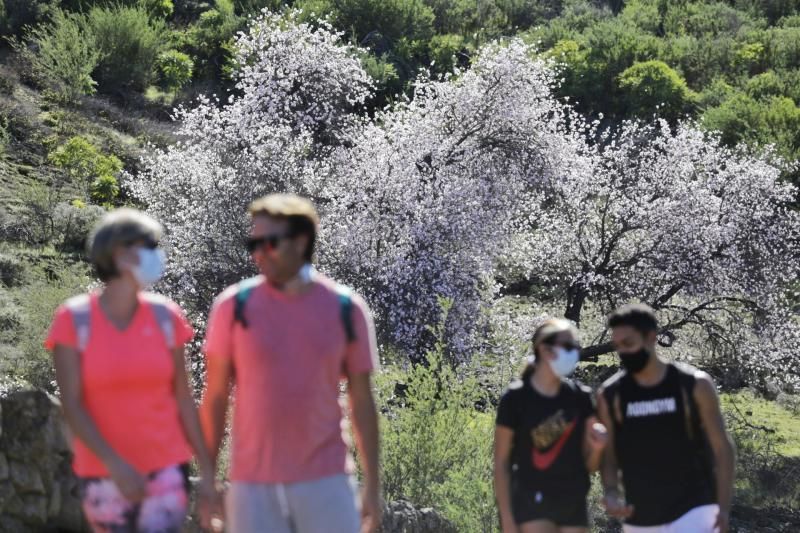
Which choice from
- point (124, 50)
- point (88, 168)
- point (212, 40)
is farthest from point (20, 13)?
point (88, 168)

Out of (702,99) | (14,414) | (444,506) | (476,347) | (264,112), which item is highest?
(702,99)

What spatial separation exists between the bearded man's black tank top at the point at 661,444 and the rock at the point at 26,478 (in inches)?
104

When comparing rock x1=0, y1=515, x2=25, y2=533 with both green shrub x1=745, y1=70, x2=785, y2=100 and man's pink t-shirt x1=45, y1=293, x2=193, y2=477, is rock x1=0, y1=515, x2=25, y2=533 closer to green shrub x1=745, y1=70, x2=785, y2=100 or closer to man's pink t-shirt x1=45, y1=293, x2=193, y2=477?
man's pink t-shirt x1=45, y1=293, x2=193, y2=477

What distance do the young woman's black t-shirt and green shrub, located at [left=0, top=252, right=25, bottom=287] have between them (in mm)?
21185

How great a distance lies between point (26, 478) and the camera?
598 cm

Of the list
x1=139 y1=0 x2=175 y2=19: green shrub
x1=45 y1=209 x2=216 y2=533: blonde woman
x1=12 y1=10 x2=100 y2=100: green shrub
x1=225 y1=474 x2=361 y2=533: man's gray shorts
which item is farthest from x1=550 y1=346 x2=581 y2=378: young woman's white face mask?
x1=139 y1=0 x2=175 y2=19: green shrub

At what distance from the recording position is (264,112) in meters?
21.0

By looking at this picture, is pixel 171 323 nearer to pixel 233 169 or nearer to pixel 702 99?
pixel 233 169

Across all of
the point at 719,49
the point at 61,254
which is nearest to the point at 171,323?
the point at 61,254

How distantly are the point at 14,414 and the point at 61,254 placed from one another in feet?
71.1

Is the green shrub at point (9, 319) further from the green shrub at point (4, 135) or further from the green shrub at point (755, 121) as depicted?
the green shrub at point (755, 121)

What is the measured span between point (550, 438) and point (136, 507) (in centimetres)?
190

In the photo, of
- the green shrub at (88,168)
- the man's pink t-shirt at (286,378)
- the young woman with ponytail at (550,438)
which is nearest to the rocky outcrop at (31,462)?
the man's pink t-shirt at (286,378)

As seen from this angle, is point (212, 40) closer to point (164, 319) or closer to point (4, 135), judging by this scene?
point (4, 135)
